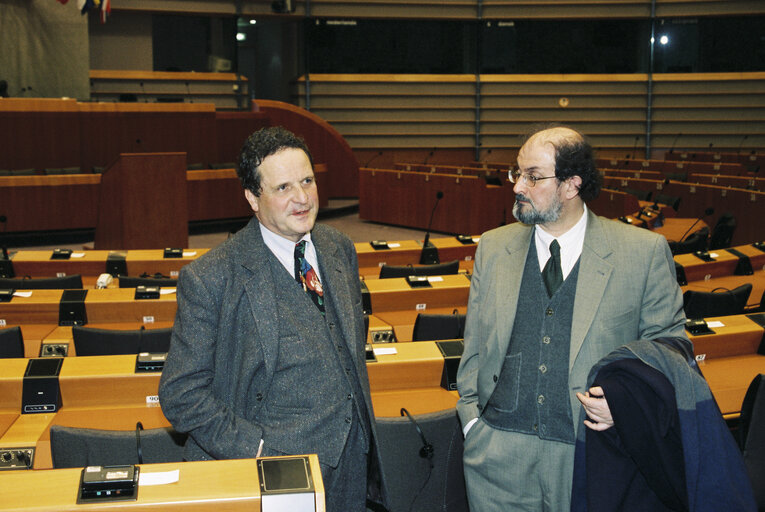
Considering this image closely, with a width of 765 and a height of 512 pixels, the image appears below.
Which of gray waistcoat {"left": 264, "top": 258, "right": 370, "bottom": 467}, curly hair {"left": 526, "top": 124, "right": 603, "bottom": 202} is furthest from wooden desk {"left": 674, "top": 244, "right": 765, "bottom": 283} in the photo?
gray waistcoat {"left": 264, "top": 258, "right": 370, "bottom": 467}

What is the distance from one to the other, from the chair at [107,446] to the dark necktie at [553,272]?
3.59ft

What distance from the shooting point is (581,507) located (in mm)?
1721

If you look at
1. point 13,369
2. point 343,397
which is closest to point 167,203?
point 13,369

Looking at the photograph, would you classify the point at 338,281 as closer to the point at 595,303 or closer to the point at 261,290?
the point at 261,290

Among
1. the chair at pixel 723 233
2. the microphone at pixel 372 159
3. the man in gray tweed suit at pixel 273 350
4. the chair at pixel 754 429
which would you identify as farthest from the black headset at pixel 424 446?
the microphone at pixel 372 159

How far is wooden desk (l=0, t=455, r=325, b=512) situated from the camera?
52.3 inches

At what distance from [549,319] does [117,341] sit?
1965 millimetres

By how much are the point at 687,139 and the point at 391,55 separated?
622cm

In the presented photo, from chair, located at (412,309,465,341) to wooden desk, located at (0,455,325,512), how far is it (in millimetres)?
2027

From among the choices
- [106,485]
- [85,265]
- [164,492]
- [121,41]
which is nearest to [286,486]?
[164,492]

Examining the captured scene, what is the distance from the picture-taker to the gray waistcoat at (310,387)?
5.43ft

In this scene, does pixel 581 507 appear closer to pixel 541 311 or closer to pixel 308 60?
pixel 541 311

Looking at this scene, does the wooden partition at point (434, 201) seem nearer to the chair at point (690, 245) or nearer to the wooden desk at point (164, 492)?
the chair at point (690, 245)

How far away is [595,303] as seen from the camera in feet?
5.93
